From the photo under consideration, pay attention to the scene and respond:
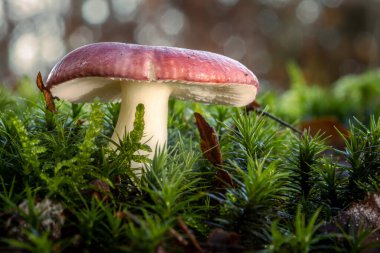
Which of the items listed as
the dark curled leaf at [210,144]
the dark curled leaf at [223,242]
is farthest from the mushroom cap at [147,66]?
the dark curled leaf at [223,242]

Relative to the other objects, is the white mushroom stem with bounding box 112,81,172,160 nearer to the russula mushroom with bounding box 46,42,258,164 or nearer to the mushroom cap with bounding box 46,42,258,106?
the russula mushroom with bounding box 46,42,258,164

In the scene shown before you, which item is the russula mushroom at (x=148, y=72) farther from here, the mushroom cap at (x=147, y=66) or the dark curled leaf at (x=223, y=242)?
the dark curled leaf at (x=223, y=242)

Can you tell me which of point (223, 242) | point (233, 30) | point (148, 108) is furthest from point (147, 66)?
point (233, 30)

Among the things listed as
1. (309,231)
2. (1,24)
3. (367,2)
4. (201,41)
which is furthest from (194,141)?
(367,2)

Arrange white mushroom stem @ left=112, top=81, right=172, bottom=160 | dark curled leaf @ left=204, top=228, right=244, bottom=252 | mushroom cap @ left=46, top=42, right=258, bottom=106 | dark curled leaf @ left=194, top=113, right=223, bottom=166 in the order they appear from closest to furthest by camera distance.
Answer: dark curled leaf @ left=204, top=228, right=244, bottom=252, mushroom cap @ left=46, top=42, right=258, bottom=106, dark curled leaf @ left=194, top=113, right=223, bottom=166, white mushroom stem @ left=112, top=81, right=172, bottom=160

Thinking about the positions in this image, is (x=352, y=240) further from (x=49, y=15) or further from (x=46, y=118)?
(x=49, y=15)

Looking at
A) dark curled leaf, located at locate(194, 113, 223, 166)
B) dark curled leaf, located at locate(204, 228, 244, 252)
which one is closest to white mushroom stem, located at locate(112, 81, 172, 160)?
dark curled leaf, located at locate(194, 113, 223, 166)

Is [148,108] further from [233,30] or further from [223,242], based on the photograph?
[233,30]
